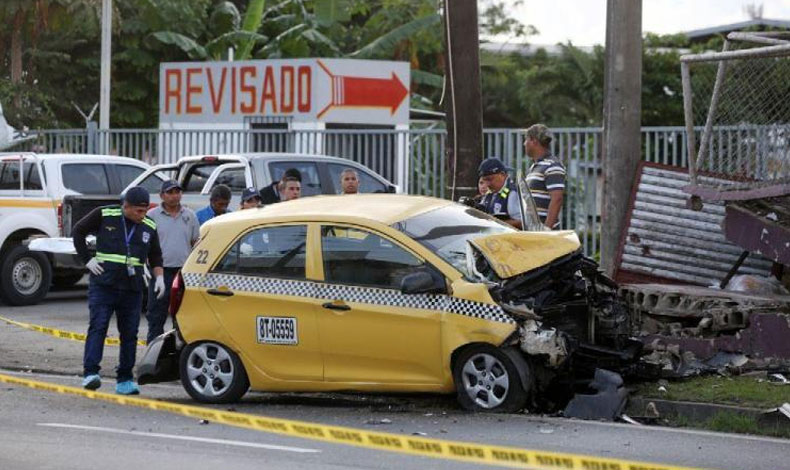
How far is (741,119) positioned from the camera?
14070mm

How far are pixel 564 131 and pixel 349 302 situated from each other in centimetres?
837

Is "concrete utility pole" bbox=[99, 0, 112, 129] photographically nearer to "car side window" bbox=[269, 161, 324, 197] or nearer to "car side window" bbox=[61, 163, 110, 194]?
"car side window" bbox=[61, 163, 110, 194]

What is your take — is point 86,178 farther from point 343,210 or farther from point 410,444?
point 410,444

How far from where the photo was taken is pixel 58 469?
8.60 metres

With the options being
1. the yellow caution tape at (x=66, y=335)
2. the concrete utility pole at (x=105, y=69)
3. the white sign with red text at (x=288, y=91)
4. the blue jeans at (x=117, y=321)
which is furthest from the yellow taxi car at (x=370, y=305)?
the concrete utility pole at (x=105, y=69)

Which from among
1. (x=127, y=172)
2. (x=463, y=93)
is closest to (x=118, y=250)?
(x=463, y=93)

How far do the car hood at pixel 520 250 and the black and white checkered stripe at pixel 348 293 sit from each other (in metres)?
0.36

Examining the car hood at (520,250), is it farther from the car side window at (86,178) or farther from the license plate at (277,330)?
the car side window at (86,178)

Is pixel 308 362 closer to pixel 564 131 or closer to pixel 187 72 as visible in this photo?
pixel 564 131

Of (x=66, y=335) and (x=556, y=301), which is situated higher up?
(x=556, y=301)

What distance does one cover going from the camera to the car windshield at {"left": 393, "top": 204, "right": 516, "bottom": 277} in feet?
36.2

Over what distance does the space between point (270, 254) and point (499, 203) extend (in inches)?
106

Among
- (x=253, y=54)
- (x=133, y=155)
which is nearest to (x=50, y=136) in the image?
(x=133, y=155)

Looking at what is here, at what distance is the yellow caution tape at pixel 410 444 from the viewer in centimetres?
828
